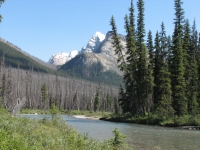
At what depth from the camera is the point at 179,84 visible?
44688 mm

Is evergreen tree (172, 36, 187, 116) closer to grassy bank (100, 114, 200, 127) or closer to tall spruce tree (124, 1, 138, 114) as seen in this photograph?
grassy bank (100, 114, 200, 127)

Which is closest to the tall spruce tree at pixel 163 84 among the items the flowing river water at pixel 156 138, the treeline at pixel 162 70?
the treeline at pixel 162 70

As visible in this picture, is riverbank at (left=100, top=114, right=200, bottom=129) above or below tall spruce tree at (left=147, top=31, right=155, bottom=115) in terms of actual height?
below

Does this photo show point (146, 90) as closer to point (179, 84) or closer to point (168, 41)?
point (179, 84)

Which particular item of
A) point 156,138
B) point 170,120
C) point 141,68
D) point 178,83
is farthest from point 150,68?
point 156,138

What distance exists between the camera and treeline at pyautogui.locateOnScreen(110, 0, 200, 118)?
1731 inches

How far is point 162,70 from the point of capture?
4550cm

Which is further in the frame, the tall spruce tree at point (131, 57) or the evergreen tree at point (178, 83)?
the tall spruce tree at point (131, 57)

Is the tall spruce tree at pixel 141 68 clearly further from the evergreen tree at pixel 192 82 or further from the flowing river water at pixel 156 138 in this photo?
the flowing river water at pixel 156 138

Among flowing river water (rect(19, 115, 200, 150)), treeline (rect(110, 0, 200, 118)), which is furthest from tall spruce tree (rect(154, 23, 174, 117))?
flowing river water (rect(19, 115, 200, 150))

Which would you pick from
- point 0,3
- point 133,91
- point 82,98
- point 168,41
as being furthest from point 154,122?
point 82,98

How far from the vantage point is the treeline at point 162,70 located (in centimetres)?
4397

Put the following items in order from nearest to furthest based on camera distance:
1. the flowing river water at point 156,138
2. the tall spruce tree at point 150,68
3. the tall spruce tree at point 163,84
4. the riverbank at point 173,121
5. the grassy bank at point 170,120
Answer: the flowing river water at point 156,138 < the riverbank at point 173,121 < the grassy bank at point 170,120 < the tall spruce tree at point 163,84 < the tall spruce tree at point 150,68

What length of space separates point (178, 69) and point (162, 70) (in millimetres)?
2644
